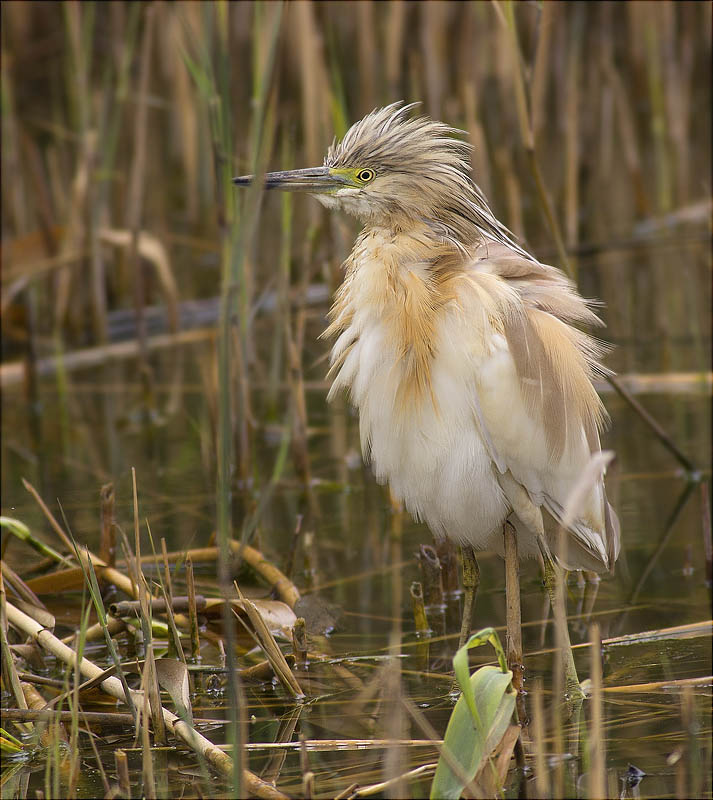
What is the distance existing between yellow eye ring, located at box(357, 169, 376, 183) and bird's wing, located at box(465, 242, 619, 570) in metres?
0.31

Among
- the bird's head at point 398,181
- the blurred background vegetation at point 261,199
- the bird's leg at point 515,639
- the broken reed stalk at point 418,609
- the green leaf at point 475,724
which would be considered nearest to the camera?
the green leaf at point 475,724

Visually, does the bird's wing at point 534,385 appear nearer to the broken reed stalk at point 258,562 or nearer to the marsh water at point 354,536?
the marsh water at point 354,536

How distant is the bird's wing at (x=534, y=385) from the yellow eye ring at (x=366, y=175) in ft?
1.00

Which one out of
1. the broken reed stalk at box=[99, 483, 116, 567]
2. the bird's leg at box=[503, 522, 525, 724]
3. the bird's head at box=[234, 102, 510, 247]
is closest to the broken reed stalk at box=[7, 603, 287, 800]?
the broken reed stalk at box=[99, 483, 116, 567]

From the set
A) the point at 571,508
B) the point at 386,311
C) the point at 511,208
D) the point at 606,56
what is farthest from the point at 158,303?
the point at 571,508

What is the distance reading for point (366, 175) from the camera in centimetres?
275

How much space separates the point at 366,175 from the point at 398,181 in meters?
0.09

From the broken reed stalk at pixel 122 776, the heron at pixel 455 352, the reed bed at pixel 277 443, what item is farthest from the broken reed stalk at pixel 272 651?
the broken reed stalk at pixel 122 776

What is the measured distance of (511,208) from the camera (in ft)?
16.5

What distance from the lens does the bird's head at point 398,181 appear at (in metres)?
2.71

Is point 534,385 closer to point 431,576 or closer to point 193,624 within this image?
point 431,576

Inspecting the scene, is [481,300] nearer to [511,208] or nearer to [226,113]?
[226,113]

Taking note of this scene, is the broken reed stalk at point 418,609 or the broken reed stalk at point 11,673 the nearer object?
the broken reed stalk at point 11,673

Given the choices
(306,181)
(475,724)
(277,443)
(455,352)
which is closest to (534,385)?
(455,352)
